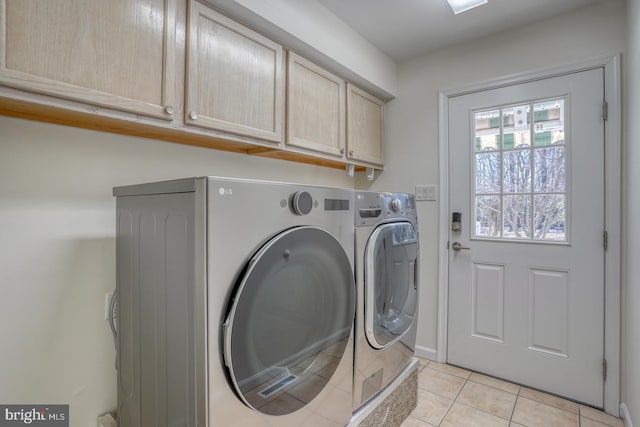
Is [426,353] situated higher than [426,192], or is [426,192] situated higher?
[426,192]

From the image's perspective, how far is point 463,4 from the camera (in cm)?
186

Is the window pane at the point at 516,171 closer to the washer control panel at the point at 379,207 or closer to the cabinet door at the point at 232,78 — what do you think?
the washer control panel at the point at 379,207

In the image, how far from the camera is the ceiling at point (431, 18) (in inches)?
74.2

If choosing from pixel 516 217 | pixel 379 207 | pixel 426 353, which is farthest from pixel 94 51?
pixel 426 353

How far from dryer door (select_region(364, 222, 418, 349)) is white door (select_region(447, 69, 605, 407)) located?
782mm

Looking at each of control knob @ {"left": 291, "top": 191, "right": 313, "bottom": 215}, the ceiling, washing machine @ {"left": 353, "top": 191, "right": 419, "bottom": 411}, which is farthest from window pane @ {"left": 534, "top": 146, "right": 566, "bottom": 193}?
control knob @ {"left": 291, "top": 191, "right": 313, "bottom": 215}

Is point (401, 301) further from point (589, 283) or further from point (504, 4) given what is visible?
point (504, 4)

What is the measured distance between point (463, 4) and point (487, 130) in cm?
83

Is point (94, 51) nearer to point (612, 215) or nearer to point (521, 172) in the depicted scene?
point (521, 172)

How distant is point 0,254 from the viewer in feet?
3.63

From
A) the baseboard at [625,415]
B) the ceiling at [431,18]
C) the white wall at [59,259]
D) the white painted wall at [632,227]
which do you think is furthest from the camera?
the ceiling at [431,18]

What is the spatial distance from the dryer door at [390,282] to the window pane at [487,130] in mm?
1011

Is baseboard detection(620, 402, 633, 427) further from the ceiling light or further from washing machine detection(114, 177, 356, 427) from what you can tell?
the ceiling light

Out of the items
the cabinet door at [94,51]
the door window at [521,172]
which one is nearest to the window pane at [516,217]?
the door window at [521,172]
